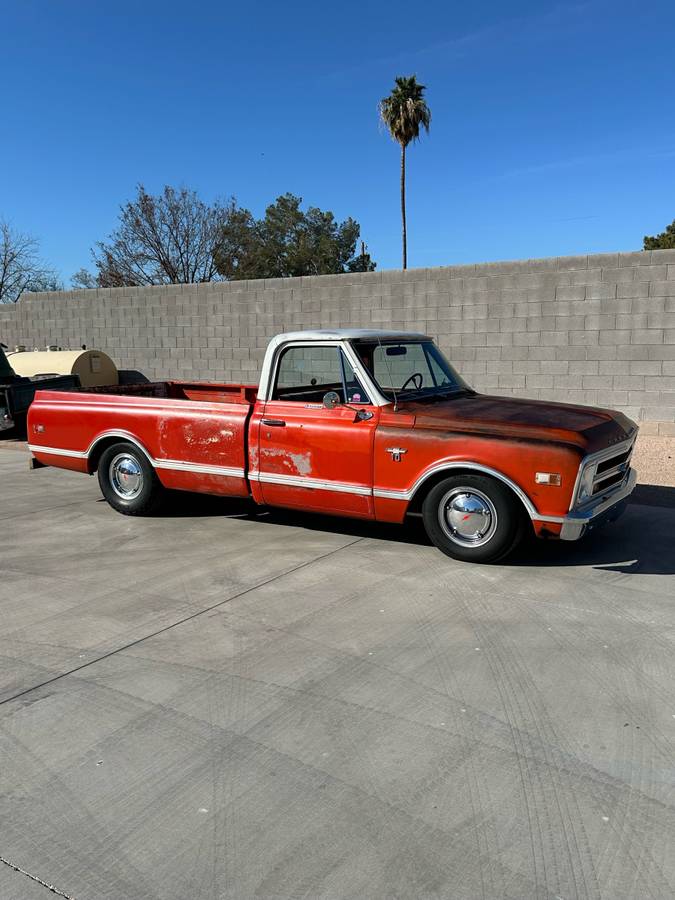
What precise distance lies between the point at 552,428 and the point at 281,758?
3.17 meters

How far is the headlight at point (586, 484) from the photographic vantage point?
511 centimetres

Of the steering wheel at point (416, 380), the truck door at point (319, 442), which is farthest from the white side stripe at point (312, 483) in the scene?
the steering wheel at point (416, 380)

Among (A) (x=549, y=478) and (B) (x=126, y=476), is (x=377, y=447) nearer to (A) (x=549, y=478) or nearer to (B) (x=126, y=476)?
(A) (x=549, y=478)

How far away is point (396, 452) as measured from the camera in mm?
5664

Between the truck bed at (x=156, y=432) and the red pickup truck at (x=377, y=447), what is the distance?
0.01m

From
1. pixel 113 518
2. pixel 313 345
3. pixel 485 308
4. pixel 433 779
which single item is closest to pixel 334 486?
pixel 313 345

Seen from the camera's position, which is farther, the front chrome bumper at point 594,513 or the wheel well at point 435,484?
the wheel well at point 435,484

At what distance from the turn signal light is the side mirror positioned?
173 cm

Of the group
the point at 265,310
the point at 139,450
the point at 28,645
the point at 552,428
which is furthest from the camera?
the point at 265,310

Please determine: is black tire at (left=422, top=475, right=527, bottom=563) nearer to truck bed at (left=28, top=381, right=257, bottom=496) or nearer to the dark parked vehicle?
truck bed at (left=28, top=381, right=257, bottom=496)

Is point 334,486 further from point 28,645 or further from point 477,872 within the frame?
point 477,872

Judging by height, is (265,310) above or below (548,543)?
above

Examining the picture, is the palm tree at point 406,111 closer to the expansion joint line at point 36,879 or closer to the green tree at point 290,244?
the green tree at point 290,244

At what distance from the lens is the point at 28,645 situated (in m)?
4.34
